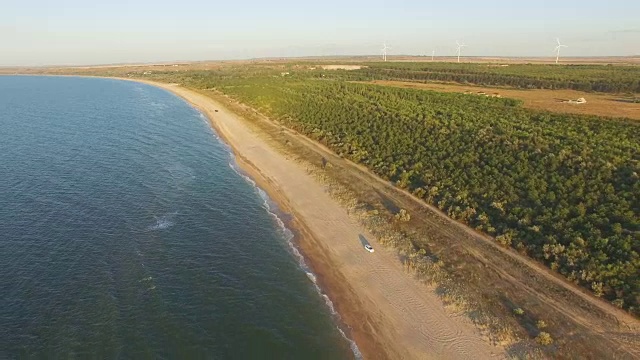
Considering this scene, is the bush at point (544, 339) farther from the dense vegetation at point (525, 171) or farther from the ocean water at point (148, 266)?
the ocean water at point (148, 266)

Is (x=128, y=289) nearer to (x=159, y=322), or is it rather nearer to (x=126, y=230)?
(x=159, y=322)

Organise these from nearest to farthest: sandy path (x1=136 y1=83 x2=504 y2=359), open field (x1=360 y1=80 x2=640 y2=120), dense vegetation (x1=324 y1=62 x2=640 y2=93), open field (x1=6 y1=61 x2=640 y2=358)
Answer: sandy path (x1=136 y1=83 x2=504 y2=359) → open field (x1=6 y1=61 x2=640 y2=358) → open field (x1=360 y1=80 x2=640 y2=120) → dense vegetation (x1=324 y1=62 x2=640 y2=93)

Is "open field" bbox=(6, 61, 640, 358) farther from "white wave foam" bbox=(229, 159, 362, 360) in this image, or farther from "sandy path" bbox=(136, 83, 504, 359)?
"white wave foam" bbox=(229, 159, 362, 360)

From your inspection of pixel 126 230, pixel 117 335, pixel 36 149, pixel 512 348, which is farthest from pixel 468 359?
pixel 36 149

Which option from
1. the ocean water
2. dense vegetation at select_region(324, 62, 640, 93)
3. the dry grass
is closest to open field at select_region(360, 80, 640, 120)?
dense vegetation at select_region(324, 62, 640, 93)

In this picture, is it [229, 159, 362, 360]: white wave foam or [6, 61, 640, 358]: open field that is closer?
[229, 159, 362, 360]: white wave foam

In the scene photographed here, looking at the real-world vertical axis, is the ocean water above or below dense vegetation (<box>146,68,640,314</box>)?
below

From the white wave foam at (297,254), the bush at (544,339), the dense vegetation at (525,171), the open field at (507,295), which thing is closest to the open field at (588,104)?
the dense vegetation at (525,171)
